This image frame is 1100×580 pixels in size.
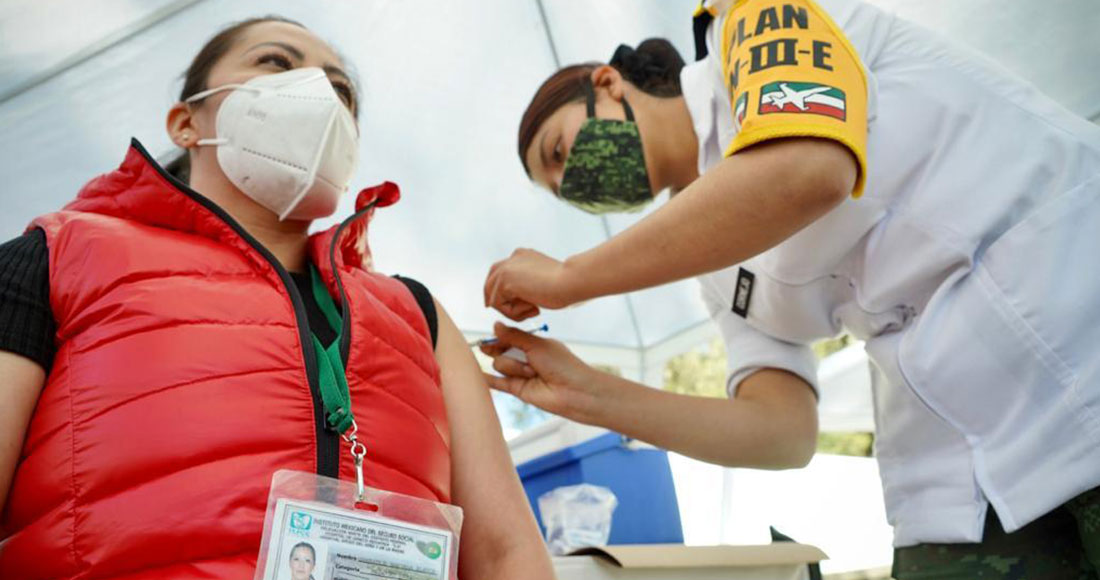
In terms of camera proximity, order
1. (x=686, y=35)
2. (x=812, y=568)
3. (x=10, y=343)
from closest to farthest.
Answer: (x=10, y=343)
(x=812, y=568)
(x=686, y=35)

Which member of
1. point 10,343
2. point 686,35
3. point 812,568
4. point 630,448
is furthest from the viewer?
point 686,35

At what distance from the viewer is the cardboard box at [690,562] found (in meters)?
1.41

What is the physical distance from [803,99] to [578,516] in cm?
111

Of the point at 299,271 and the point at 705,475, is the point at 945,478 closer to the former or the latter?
the point at 299,271

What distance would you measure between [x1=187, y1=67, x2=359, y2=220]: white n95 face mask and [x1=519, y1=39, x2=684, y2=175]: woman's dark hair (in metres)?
0.55

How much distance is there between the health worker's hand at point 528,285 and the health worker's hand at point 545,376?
0.18 feet

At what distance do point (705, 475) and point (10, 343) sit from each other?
2519 mm

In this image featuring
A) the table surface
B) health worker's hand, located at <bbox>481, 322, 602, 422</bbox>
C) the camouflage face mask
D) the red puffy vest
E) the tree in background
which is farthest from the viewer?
the tree in background

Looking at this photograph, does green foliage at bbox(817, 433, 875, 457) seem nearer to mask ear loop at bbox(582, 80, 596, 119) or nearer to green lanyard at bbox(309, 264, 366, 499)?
mask ear loop at bbox(582, 80, 596, 119)

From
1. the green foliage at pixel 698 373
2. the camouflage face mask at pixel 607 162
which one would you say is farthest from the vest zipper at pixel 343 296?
the green foliage at pixel 698 373

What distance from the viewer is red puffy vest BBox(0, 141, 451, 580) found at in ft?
2.66

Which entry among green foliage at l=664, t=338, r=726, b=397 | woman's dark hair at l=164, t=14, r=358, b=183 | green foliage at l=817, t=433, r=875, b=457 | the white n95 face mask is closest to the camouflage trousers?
the white n95 face mask

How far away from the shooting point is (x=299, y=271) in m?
1.32

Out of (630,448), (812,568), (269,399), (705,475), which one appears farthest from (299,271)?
(705,475)
